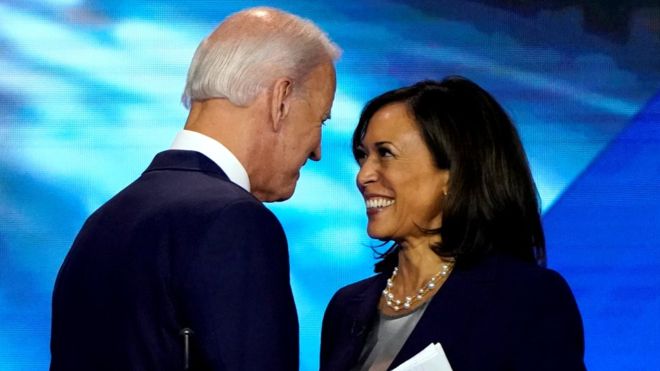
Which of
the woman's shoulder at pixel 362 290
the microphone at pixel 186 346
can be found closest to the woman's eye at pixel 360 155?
the woman's shoulder at pixel 362 290

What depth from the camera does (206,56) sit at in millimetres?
1836

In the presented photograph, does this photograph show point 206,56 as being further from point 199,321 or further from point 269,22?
point 199,321

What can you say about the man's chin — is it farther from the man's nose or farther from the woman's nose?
the woman's nose

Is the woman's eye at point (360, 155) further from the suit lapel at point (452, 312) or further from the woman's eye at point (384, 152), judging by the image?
the suit lapel at point (452, 312)

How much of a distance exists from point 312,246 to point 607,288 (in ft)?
3.17

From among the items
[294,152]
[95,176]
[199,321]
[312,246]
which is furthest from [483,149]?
[95,176]

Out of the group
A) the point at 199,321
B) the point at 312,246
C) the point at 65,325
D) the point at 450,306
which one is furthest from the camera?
the point at 312,246

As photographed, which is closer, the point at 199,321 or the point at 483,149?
the point at 199,321

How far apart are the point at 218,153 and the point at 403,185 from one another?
2.71 ft

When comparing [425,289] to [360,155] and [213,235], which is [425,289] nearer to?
[360,155]

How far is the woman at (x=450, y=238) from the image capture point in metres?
2.30

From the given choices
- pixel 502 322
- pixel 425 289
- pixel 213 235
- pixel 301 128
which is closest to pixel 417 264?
pixel 425 289

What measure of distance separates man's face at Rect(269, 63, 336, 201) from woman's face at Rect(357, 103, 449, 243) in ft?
2.00

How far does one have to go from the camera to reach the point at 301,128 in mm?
1863
